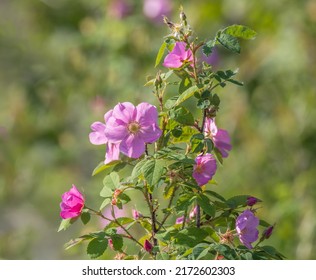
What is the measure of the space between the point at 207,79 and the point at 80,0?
10.6 ft

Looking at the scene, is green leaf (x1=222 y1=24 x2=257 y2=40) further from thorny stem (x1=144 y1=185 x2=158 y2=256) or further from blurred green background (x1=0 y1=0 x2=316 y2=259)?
blurred green background (x1=0 y1=0 x2=316 y2=259)

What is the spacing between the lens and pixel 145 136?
145 centimetres

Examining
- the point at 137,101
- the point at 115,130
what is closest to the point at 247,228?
the point at 115,130

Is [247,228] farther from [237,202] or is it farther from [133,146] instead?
[133,146]

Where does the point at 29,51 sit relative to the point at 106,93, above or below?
above

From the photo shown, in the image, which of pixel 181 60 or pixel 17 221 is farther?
pixel 17 221

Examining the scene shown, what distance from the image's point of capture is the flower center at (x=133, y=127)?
4.78 feet

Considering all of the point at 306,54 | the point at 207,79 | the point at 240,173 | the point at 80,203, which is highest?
the point at 306,54

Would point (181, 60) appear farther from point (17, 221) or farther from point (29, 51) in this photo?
point (29, 51)

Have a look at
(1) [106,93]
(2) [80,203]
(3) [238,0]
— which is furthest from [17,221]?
(2) [80,203]

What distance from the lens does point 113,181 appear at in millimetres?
1485

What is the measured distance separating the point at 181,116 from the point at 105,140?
151mm
